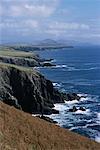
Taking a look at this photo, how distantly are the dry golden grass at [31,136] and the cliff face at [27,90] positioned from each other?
152 feet

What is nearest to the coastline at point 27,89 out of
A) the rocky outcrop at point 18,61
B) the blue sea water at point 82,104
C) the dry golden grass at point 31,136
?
the blue sea water at point 82,104

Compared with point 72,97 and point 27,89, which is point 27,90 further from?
point 72,97

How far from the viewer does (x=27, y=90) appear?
250 ft

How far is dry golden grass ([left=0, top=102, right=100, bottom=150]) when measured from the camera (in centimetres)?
1727

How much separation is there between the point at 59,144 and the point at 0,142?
4926mm

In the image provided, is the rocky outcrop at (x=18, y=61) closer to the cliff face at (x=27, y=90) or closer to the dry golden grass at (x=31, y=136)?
the cliff face at (x=27, y=90)

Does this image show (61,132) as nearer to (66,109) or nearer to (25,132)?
(25,132)

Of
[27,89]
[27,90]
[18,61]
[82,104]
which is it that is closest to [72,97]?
[82,104]

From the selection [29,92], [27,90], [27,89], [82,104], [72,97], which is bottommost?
[82,104]

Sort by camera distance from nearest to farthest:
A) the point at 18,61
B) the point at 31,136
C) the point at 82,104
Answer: the point at 31,136
the point at 82,104
the point at 18,61

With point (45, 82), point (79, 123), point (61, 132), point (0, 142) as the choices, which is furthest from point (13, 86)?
point (0, 142)

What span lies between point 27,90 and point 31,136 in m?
57.1

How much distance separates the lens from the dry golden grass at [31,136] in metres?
17.3

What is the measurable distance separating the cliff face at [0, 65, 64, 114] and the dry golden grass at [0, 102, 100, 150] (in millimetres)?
46342
